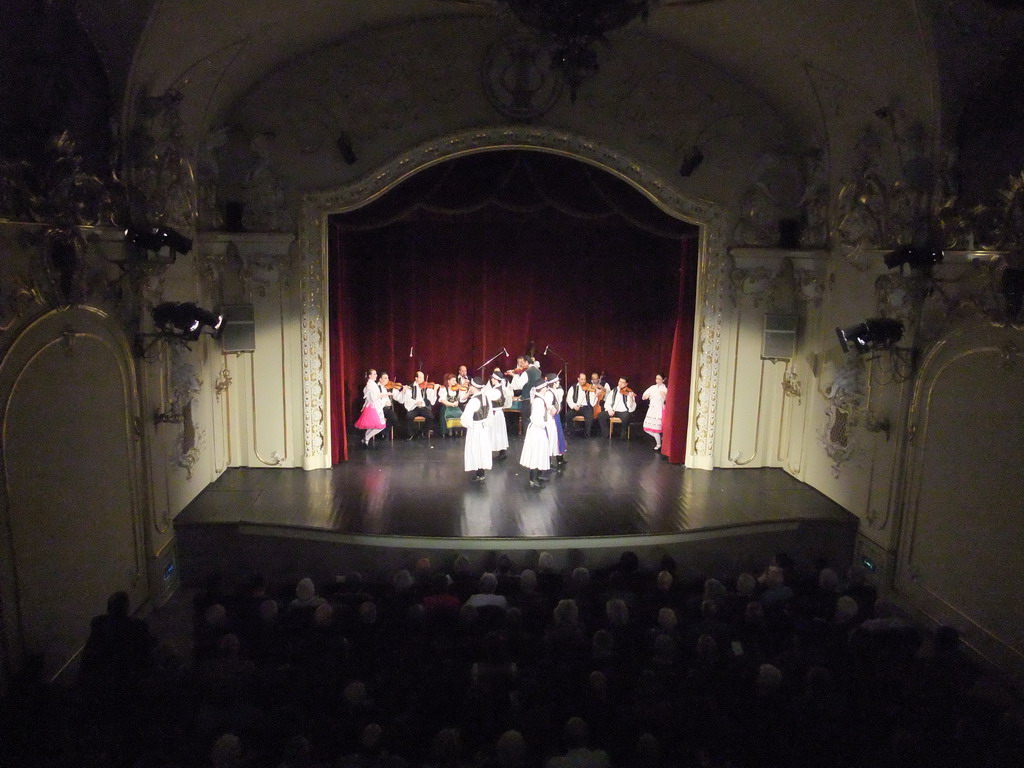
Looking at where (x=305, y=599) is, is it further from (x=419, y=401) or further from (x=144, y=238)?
(x=419, y=401)

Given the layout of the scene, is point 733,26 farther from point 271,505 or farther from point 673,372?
point 271,505

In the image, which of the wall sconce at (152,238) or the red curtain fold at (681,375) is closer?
the wall sconce at (152,238)

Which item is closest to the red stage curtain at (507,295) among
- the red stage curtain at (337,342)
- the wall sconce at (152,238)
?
the red stage curtain at (337,342)

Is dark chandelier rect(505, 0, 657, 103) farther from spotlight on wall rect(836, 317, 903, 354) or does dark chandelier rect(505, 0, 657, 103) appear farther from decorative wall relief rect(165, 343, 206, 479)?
decorative wall relief rect(165, 343, 206, 479)

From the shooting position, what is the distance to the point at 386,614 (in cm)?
587

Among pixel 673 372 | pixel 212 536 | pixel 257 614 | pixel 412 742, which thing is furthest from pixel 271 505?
pixel 673 372

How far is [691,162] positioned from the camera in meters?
10.1

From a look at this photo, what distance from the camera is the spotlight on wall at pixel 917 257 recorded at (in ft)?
24.5

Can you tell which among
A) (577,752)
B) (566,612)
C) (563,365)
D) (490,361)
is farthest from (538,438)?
(577,752)

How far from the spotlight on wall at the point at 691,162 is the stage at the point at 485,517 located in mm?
4129

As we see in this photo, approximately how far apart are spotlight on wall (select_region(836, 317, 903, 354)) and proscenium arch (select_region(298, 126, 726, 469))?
2843 mm

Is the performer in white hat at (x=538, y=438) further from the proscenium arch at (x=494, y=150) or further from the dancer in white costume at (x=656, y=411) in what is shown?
the dancer in white costume at (x=656, y=411)

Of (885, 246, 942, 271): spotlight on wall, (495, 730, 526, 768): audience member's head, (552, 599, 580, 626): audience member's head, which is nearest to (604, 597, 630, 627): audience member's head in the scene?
(552, 599, 580, 626): audience member's head

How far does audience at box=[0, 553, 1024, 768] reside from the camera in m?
4.39
